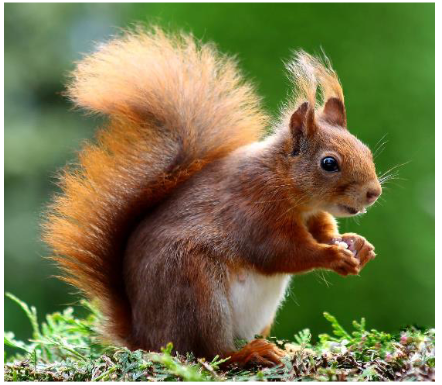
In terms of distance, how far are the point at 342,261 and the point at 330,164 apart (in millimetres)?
241

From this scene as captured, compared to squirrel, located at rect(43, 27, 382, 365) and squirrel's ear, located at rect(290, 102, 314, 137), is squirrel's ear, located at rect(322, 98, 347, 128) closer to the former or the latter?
squirrel, located at rect(43, 27, 382, 365)

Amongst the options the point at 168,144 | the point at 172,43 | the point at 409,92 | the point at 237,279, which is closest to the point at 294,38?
the point at 409,92

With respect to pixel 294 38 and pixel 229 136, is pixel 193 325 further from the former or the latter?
pixel 294 38

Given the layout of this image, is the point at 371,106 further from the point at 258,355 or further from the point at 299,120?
the point at 258,355

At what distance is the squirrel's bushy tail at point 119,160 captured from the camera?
1.83 meters

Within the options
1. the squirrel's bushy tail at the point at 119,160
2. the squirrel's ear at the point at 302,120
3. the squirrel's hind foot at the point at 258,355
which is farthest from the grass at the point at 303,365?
the squirrel's ear at the point at 302,120

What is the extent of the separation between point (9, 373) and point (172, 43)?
3.27 ft

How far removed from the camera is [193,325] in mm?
1628

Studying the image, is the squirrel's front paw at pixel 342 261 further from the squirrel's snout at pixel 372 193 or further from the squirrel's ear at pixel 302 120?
the squirrel's ear at pixel 302 120

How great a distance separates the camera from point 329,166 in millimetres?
1724

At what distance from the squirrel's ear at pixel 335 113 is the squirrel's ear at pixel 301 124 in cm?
11

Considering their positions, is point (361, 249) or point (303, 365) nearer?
point (303, 365)

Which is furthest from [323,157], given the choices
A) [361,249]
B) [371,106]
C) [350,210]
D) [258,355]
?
[371,106]

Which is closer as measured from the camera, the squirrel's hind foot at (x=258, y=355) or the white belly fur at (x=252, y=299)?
the squirrel's hind foot at (x=258, y=355)
